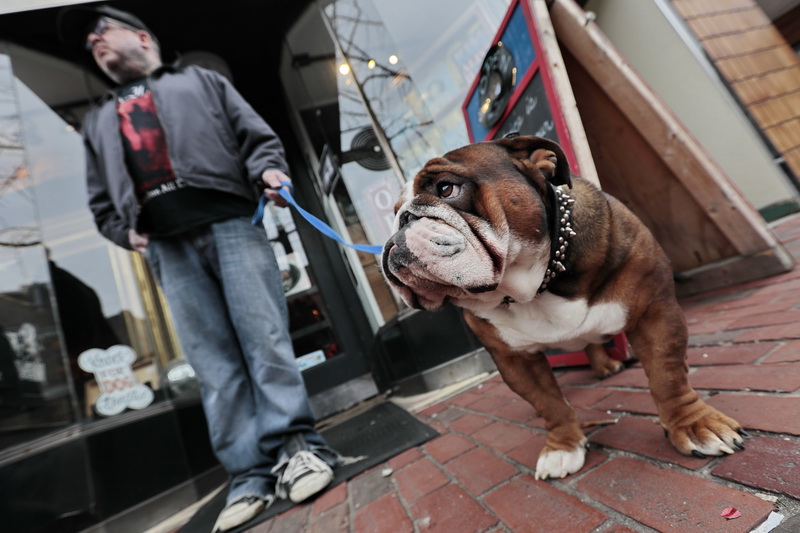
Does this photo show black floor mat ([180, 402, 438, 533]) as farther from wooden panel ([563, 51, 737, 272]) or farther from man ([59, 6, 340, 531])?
wooden panel ([563, 51, 737, 272])

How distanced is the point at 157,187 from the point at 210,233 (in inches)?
14.0

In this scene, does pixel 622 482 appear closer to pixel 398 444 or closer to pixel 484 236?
pixel 484 236

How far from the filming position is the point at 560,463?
119cm

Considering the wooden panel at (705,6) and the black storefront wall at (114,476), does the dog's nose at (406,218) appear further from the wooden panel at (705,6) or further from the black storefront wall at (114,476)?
the wooden panel at (705,6)

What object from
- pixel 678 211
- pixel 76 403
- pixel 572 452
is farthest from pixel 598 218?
pixel 76 403

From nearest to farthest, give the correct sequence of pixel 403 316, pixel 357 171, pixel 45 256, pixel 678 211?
pixel 678 211
pixel 45 256
pixel 403 316
pixel 357 171

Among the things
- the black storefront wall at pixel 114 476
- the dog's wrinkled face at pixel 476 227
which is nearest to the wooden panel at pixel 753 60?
the dog's wrinkled face at pixel 476 227

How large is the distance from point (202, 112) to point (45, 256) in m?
2.00

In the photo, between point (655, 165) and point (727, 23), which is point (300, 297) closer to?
point (655, 165)

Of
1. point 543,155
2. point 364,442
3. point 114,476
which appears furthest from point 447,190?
point 114,476

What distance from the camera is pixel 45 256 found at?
118 inches

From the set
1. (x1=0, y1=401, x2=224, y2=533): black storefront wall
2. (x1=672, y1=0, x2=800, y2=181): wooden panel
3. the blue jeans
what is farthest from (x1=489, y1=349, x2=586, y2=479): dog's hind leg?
(x1=672, y1=0, x2=800, y2=181): wooden panel

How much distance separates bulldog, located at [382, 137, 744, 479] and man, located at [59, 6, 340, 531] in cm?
116

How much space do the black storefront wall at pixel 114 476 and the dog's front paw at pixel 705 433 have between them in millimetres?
2982
